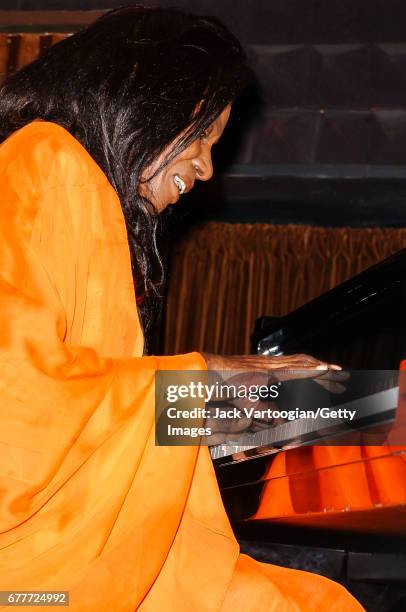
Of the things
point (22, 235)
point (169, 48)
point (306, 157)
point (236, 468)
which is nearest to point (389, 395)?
point (236, 468)

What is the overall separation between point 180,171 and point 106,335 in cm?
26

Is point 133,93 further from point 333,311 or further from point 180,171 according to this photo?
point 333,311

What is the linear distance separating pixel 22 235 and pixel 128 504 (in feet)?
1.01

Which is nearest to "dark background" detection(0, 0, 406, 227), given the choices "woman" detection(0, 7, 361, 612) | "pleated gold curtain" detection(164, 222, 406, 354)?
"pleated gold curtain" detection(164, 222, 406, 354)

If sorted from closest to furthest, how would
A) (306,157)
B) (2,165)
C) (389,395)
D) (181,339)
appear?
(389,395), (2,165), (306,157), (181,339)

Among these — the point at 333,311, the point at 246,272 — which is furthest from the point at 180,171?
the point at 246,272

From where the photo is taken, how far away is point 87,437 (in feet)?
3.40

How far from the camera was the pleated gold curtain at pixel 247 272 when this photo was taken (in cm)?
364

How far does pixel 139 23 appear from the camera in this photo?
50.9 inches

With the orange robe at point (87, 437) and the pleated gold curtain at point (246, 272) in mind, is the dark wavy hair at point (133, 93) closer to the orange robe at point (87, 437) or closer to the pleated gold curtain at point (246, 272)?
the orange robe at point (87, 437)

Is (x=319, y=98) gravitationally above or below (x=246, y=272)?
above

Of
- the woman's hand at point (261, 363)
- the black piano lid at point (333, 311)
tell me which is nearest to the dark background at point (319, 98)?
the black piano lid at point (333, 311)

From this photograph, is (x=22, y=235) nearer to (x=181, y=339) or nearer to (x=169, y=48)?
(x=169, y=48)

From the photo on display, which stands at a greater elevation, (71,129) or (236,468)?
(71,129)
